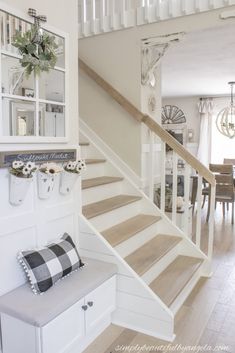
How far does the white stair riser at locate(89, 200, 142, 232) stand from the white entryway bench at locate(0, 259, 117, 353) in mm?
523

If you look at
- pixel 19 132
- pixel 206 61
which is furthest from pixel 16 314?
pixel 206 61

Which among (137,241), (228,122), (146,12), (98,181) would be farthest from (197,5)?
(228,122)

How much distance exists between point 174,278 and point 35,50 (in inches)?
76.6

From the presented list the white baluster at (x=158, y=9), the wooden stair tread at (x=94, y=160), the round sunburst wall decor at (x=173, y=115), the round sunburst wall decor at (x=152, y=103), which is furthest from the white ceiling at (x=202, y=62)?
the wooden stair tread at (x=94, y=160)

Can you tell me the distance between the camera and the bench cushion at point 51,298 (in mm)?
1603

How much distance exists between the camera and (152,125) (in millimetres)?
3092

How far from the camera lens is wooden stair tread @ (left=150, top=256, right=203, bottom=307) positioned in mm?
2291

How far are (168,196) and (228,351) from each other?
1784 millimetres

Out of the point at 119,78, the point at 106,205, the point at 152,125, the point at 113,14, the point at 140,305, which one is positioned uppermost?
the point at 113,14

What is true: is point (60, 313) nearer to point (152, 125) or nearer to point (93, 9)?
point (152, 125)

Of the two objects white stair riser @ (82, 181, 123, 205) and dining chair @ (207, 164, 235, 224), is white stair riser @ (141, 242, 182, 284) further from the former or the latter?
dining chair @ (207, 164, 235, 224)

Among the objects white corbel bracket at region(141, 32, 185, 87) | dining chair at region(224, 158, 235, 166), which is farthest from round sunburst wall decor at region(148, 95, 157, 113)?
dining chair at region(224, 158, 235, 166)

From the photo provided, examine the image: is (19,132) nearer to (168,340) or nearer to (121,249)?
(121,249)

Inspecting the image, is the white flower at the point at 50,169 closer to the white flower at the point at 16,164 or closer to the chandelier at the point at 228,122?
the white flower at the point at 16,164
